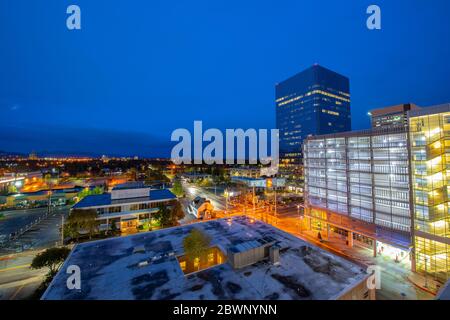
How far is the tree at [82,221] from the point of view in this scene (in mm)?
34062

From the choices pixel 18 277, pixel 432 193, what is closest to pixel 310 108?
pixel 432 193

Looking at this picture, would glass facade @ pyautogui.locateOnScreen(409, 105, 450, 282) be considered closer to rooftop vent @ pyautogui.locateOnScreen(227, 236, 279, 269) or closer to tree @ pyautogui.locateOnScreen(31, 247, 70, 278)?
rooftop vent @ pyautogui.locateOnScreen(227, 236, 279, 269)

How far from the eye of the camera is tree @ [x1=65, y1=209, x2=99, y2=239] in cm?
3406

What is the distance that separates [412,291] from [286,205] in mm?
37639

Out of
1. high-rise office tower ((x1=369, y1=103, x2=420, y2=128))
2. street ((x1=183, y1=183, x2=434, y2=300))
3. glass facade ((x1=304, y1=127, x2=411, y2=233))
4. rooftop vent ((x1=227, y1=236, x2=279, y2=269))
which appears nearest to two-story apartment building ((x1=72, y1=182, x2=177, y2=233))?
street ((x1=183, y1=183, x2=434, y2=300))

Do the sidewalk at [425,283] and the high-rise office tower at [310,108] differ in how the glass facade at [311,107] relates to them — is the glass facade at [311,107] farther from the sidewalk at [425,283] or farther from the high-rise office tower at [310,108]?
the sidewalk at [425,283]

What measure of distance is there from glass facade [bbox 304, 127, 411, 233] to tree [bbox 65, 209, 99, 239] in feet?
142

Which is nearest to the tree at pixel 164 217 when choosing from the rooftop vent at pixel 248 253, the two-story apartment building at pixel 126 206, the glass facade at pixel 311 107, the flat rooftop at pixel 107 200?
the two-story apartment building at pixel 126 206

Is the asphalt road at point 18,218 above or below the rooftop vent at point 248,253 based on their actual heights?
below

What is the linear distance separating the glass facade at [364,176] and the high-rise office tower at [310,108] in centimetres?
8654

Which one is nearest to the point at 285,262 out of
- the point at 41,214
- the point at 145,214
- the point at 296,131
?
the point at 145,214

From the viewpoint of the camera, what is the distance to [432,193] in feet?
82.7
